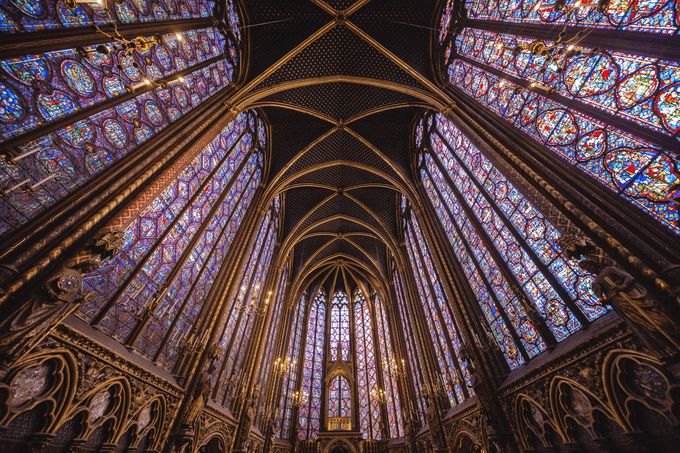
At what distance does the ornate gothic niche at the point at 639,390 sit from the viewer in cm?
376

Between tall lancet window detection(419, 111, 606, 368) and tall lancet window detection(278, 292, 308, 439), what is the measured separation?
12.4 metres

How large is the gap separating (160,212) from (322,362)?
17108 millimetres

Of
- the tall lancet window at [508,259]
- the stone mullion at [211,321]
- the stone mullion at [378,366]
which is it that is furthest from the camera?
the stone mullion at [378,366]

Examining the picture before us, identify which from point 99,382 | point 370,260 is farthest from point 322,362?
point 99,382

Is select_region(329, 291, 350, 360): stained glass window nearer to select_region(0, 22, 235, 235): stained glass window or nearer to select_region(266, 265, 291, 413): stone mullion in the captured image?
select_region(266, 265, 291, 413): stone mullion

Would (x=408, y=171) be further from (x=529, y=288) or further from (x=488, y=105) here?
(x=529, y=288)

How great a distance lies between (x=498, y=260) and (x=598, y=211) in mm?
3600

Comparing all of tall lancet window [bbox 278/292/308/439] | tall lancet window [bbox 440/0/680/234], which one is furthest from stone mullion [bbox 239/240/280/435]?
tall lancet window [bbox 440/0/680/234]

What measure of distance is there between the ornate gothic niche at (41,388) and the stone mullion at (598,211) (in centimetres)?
938

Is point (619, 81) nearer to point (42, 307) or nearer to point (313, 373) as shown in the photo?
point (42, 307)

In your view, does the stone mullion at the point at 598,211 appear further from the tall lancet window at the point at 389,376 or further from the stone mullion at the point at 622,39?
the tall lancet window at the point at 389,376

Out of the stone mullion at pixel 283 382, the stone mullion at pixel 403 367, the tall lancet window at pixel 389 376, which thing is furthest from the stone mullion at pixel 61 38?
the tall lancet window at pixel 389 376

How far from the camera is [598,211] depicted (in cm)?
455

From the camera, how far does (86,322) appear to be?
5.57m
